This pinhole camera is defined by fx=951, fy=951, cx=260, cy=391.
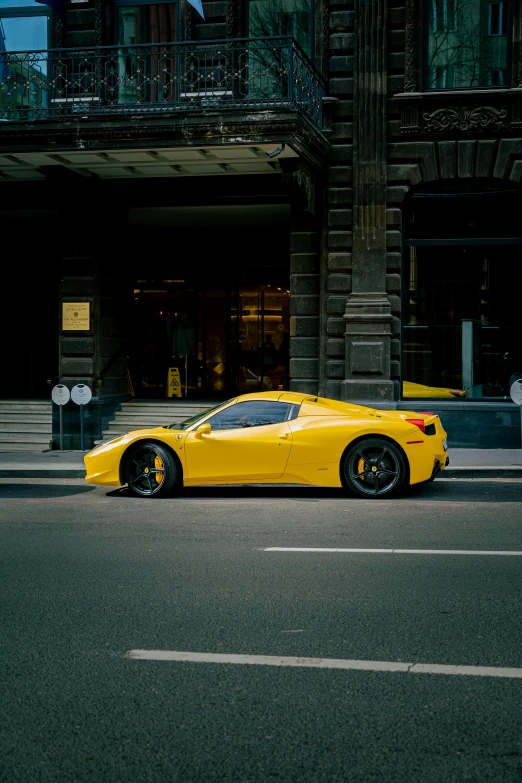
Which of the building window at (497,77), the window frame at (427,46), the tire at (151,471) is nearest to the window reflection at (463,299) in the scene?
the window frame at (427,46)

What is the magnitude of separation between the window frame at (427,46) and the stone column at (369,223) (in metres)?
0.45

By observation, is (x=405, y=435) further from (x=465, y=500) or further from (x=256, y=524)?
(x=256, y=524)

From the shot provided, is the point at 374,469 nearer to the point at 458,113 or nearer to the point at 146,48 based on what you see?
the point at 458,113

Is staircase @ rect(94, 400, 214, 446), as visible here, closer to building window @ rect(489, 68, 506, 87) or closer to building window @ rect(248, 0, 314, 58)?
building window @ rect(248, 0, 314, 58)

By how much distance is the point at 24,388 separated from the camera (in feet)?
68.6

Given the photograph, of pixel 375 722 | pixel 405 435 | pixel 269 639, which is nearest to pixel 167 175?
pixel 405 435

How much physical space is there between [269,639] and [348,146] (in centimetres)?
1260

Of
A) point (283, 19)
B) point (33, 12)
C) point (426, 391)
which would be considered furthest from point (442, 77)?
point (33, 12)

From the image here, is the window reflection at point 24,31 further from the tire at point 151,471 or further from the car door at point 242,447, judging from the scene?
the car door at point 242,447

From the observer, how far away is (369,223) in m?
16.2

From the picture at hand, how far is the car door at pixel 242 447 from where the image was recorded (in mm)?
10867

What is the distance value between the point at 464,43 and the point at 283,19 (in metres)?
3.21

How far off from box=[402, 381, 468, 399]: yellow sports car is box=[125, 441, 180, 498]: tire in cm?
654

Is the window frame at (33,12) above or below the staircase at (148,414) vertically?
above
